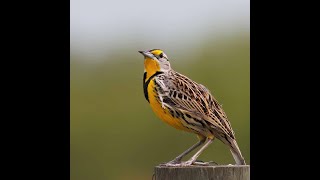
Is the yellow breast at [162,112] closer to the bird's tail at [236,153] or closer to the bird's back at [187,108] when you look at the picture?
the bird's back at [187,108]

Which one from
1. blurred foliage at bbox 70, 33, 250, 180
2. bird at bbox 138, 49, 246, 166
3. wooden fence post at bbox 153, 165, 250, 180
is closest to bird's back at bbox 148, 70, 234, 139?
bird at bbox 138, 49, 246, 166

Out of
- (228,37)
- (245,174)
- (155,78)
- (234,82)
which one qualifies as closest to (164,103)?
(155,78)

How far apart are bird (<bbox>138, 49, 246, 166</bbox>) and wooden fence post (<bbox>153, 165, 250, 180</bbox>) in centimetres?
42

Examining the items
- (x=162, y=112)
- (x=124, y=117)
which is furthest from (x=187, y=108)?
(x=124, y=117)

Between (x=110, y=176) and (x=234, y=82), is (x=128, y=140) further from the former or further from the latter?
(x=234, y=82)

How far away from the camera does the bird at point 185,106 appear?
13.0 ft

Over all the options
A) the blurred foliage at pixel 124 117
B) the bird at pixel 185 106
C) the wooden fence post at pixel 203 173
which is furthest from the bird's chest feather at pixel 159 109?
the blurred foliage at pixel 124 117

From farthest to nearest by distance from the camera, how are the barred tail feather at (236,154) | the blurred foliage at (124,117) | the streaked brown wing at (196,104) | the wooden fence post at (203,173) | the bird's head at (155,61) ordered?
the blurred foliage at (124,117), the bird's head at (155,61), the streaked brown wing at (196,104), the barred tail feather at (236,154), the wooden fence post at (203,173)

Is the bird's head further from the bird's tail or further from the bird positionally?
the bird's tail

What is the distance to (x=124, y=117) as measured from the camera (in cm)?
787

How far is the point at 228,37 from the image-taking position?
30.5 feet

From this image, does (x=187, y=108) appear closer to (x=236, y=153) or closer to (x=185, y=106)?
(x=185, y=106)

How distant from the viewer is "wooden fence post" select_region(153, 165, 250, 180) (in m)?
3.42

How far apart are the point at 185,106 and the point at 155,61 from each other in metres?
0.30
